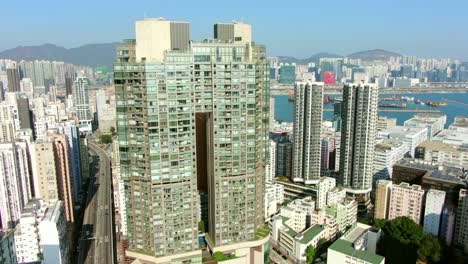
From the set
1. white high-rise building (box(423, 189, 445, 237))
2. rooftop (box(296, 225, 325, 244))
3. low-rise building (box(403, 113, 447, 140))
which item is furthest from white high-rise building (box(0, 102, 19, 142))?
low-rise building (box(403, 113, 447, 140))

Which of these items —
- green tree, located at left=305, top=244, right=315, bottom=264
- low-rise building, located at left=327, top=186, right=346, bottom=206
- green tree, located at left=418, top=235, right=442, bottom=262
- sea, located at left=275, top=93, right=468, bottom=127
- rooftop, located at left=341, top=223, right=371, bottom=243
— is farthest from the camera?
sea, located at left=275, top=93, right=468, bottom=127

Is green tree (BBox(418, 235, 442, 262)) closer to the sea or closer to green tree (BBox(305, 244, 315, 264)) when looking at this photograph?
green tree (BBox(305, 244, 315, 264))

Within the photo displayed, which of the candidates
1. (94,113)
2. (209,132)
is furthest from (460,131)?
(94,113)

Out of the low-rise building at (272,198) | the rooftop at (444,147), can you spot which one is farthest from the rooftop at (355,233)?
the rooftop at (444,147)

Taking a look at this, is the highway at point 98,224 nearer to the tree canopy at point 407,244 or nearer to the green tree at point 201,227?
the green tree at point 201,227

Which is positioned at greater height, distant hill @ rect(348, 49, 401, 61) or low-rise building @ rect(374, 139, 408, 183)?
distant hill @ rect(348, 49, 401, 61)

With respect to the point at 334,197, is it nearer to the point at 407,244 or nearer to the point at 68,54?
the point at 407,244
